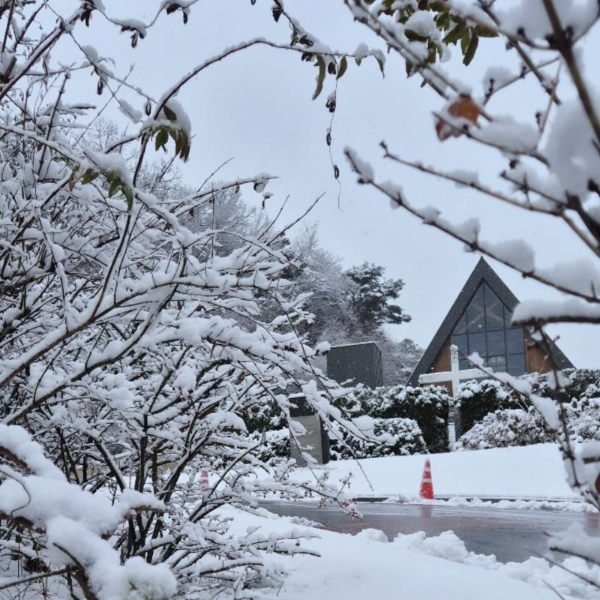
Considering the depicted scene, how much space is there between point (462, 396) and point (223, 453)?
511 inches

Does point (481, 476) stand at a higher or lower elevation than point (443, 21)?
lower

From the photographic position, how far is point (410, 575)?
4234 mm

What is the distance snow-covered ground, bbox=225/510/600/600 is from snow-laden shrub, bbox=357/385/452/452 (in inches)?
389

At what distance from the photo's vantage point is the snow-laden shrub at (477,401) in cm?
1546

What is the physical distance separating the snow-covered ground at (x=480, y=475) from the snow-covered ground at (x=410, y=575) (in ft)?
17.0

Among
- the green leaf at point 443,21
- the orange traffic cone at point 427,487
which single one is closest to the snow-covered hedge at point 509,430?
the orange traffic cone at point 427,487

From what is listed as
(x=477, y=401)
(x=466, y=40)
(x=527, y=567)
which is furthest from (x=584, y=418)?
(x=466, y=40)

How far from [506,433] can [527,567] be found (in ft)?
30.4

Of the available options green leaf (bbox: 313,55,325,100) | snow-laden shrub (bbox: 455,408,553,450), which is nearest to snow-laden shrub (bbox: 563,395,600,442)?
snow-laden shrub (bbox: 455,408,553,450)

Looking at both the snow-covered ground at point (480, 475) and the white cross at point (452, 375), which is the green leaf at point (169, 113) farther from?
the white cross at point (452, 375)

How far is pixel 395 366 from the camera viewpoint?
3556cm

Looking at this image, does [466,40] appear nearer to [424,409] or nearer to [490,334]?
[424,409]

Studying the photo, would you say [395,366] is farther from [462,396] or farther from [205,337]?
[205,337]

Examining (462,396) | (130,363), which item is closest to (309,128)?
(130,363)
